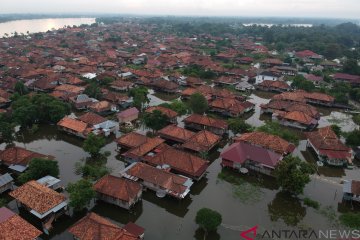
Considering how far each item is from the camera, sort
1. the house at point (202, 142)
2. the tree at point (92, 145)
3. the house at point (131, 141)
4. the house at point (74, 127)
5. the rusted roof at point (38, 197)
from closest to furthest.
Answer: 1. the rusted roof at point (38, 197)
2. the tree at point (92, 145)
3. the house at point (202, 142)
4. the house at point (131, 141)
5. the house at point (74, 127)

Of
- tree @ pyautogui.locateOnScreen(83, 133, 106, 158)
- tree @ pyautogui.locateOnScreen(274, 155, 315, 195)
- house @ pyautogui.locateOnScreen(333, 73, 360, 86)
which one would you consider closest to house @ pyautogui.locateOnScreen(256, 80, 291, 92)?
house @ pyautogui.locateOnScreen(333, 73, 360, 86)

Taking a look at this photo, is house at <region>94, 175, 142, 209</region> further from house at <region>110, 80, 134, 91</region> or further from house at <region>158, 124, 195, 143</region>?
house at <region>110, 80, 134, 91</region>

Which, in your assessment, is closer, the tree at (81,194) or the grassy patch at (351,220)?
the tree at (81,194)

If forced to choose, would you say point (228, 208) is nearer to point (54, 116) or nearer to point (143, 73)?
point (54, 116)

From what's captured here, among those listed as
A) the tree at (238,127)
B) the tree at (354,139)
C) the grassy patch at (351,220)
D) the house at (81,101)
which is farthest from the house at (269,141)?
the house at (81,101)

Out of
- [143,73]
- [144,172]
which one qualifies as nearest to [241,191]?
[144,172]

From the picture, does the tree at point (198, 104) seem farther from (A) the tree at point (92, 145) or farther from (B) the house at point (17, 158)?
(B) the house at point (17, 158)

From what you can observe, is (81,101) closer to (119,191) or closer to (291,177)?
(119,191)
